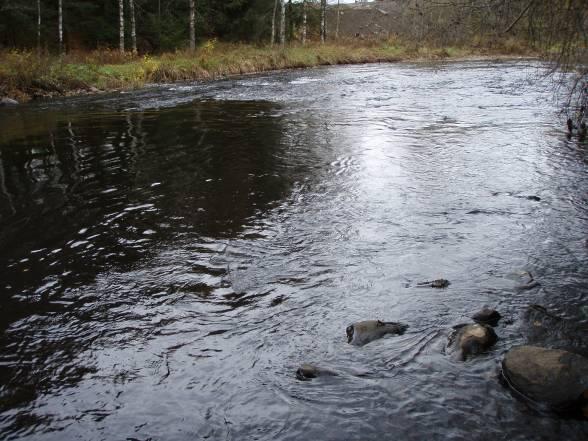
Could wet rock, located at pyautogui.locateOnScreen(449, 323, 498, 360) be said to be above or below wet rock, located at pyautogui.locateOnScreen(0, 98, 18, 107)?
below

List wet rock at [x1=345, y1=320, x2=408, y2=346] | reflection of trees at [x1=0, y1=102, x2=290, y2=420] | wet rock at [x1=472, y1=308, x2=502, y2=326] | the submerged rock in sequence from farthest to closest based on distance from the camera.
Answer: the submerged rock
reflection of trees at [x1=0, y1=102, x2=290, y2=420]
wet rock at [x1=472, y1=308, x2=502, y2=326]
wet rock at [x1=345, y1=320, x2=408, y2=346]

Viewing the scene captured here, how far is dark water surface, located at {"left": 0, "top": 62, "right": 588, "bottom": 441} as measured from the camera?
369 cm

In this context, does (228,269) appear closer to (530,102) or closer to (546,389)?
(546,389)

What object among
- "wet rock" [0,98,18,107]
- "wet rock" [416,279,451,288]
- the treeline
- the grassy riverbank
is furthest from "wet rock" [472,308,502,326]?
the treeline

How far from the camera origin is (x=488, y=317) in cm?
464

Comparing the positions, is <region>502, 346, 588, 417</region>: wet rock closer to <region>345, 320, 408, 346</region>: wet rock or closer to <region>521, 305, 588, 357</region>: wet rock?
<region>521, 305, 588, 357</region>: wet rock

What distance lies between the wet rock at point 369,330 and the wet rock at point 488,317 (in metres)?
0.67

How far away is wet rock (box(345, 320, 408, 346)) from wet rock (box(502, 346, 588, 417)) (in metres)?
0.97

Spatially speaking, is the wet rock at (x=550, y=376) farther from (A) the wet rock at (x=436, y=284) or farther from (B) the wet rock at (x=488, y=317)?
(A) the wet rock at (x=436, y=284)

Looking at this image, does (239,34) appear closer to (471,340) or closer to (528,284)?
(528,284)

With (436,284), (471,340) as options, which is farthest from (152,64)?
(471,340)

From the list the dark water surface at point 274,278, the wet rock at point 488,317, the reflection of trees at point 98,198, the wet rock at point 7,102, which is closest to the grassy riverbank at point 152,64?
the wet rock at point 7,102

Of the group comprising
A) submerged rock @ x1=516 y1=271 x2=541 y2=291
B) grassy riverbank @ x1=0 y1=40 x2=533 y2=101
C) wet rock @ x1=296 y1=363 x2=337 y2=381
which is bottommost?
wet rock @ x1=296 y1=363 x2=337 y2=381

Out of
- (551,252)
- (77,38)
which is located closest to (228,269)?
(551,252)
